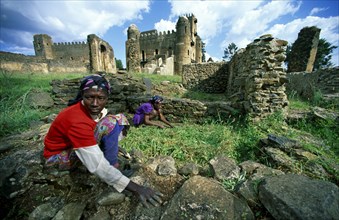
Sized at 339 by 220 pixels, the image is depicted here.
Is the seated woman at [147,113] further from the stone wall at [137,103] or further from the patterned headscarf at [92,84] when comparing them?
the patterned headscarf at [92,84]

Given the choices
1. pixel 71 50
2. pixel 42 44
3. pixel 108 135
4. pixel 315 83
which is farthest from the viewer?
pixel 71 50

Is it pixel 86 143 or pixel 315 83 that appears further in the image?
pixel 315 83

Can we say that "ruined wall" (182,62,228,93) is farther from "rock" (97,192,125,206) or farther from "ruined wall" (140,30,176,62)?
"ruined wall" (140,30,176,62)

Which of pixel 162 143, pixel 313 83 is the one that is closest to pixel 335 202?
pixel 162 143

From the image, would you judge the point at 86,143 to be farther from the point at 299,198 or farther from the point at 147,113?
the point at 147,113

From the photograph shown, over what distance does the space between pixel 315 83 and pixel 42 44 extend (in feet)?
113

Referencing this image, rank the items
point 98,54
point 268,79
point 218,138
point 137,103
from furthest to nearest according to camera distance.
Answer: point 98,54
point 137,103
point 268,79
point 218,138

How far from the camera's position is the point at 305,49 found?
9117mm

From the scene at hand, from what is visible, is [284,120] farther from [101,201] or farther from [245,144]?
[101,201]

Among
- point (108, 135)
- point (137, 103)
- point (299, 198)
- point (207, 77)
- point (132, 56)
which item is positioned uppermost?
point (132, 56)

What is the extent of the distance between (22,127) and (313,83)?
30.1ft

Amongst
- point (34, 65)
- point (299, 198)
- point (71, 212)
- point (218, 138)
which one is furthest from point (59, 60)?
point (299, 198)

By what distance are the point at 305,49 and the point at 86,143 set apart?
41.7 feet

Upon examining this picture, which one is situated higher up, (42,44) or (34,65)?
(42,44)
